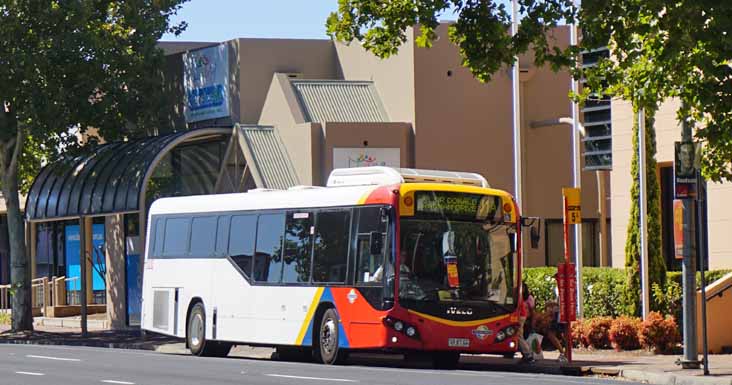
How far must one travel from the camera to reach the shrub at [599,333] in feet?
96.1

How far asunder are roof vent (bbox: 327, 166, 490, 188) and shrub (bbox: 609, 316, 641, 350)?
3.53m

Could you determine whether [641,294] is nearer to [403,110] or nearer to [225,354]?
[225,354]

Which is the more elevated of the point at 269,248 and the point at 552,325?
the point at 269,248

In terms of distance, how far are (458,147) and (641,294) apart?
12.2 meters

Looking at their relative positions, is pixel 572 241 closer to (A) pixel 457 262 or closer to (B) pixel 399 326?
(A) pixel 457 262

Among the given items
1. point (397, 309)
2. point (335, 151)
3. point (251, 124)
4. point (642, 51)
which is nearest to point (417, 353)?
point (397, 309)

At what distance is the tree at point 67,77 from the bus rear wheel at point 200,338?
11.6 metres

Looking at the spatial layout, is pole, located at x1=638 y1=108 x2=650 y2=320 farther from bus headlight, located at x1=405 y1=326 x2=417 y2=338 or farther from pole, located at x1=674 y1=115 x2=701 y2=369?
pole, located at x1=674 y1=115 x2=701 y2=369

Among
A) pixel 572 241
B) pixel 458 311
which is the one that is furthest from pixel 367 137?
pixel 458 311

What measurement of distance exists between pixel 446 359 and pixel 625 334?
3.48 m

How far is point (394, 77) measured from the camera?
4116 cm

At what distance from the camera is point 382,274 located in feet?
87.2

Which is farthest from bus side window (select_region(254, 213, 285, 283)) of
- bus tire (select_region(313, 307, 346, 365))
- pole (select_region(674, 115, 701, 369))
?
pole (select_region(674, 115, 701, 369))

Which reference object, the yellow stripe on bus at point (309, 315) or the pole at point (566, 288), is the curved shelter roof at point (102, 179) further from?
the pole at point (566, 288)
